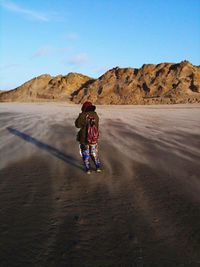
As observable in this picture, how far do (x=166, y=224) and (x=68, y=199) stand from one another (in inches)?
70.7

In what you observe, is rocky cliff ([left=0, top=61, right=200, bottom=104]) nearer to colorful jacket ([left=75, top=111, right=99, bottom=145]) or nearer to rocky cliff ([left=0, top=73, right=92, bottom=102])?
rocky cliff ([left=0, top=73, right=92, bottom=102])

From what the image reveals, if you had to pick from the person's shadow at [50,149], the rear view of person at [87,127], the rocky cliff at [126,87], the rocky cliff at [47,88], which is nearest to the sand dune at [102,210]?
the person's shadow at [50,149]

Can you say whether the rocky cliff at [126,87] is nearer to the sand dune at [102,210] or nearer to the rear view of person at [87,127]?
the sand dune at [102,210]

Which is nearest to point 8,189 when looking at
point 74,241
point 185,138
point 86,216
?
point 86,216

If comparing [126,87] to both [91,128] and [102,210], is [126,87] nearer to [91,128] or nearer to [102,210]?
[91,128]

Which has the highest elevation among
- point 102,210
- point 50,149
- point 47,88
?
point 102,210

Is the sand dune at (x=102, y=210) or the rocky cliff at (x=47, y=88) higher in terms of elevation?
the sand dune at (x=102, y=210)

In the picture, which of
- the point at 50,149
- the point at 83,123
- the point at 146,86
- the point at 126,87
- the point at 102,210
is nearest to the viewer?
the point at 102,210

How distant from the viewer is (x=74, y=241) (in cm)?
426

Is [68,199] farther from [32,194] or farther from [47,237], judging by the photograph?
Result: [47,237]

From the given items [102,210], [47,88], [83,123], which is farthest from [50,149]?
[47,88]

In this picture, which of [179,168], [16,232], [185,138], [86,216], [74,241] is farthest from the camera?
[185,138]

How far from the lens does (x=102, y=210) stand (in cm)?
537

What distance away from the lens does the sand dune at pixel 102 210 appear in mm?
3951
